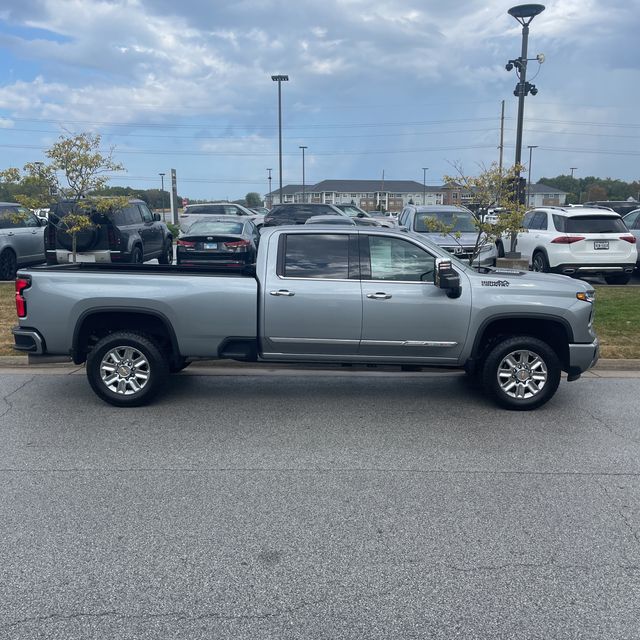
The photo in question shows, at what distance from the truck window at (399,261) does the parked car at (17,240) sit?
33.2 feet

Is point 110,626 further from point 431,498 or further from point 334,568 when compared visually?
point 431,498

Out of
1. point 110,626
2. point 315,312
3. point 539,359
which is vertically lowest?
point 110,626

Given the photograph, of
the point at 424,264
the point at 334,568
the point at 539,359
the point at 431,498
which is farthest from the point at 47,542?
the point at 539,359

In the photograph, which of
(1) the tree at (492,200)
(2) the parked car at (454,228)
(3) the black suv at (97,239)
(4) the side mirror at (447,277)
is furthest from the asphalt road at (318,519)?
(2) the parked car at (454,228)

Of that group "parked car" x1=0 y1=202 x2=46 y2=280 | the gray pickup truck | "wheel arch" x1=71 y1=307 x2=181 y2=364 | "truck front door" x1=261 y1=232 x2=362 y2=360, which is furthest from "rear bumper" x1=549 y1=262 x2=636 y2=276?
"parked car" x1=0 y1=202 x2=46 y2=280

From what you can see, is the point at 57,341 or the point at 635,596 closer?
the point at 635,596

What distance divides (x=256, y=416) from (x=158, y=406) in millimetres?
1070

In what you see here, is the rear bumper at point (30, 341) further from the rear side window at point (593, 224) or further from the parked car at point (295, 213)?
the parked car at point (295, 213)

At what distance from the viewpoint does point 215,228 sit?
1586cm

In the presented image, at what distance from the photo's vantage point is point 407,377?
26.2ft

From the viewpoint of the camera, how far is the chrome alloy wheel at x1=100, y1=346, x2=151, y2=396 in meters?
6.52

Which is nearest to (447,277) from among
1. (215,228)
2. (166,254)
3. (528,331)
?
(528,331)

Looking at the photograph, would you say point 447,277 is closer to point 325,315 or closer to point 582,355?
point 325,315

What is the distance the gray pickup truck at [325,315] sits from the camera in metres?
6.36
